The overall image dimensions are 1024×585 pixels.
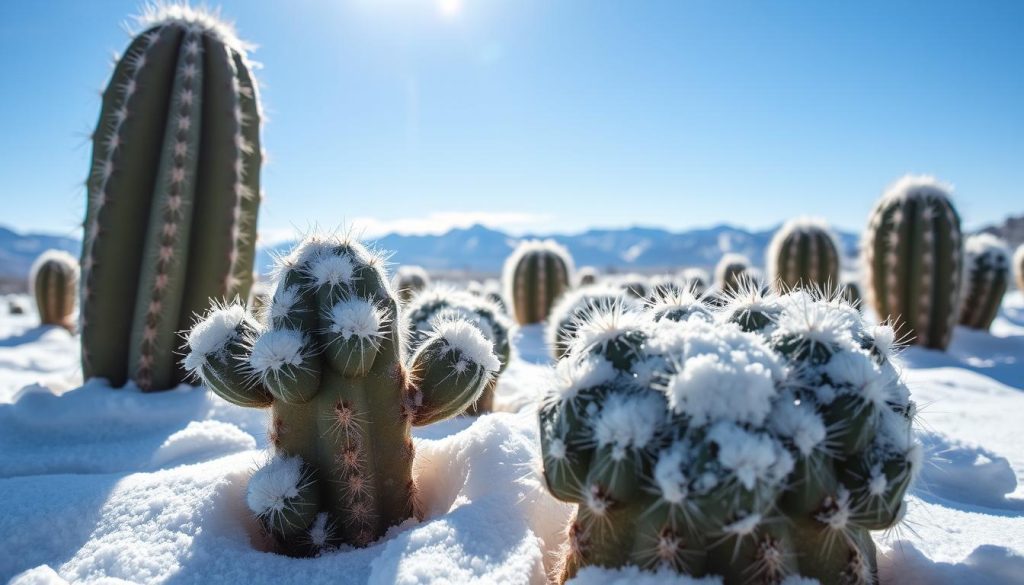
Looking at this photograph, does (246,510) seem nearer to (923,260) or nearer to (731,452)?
(731,452)

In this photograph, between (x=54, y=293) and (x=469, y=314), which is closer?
(x=469, y=314)

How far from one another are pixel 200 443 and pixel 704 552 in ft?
7.34

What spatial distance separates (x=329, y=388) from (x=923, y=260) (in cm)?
672

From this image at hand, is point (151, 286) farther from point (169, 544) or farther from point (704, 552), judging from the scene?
point (704, 552)

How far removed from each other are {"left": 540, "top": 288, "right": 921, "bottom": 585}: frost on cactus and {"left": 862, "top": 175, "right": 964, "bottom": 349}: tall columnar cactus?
5974 millimetres

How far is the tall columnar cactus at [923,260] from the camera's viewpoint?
650cm

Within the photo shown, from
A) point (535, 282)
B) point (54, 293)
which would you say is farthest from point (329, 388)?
point (54, 293)

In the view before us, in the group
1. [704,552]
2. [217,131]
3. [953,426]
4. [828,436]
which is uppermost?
[217,131]

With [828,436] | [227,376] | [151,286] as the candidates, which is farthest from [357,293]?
[151,286]

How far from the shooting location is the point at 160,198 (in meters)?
3.51

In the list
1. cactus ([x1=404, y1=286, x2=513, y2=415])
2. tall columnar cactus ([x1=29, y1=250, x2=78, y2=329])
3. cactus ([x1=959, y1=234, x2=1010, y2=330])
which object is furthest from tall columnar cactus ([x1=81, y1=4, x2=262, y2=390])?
cactus ([x1=959, y1=234, x2=1010, y2=330])

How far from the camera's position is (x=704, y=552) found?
1276mm

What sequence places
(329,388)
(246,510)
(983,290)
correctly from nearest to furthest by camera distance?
(329,388), (246,510), (983,290)

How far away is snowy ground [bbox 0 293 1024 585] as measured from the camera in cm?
162
